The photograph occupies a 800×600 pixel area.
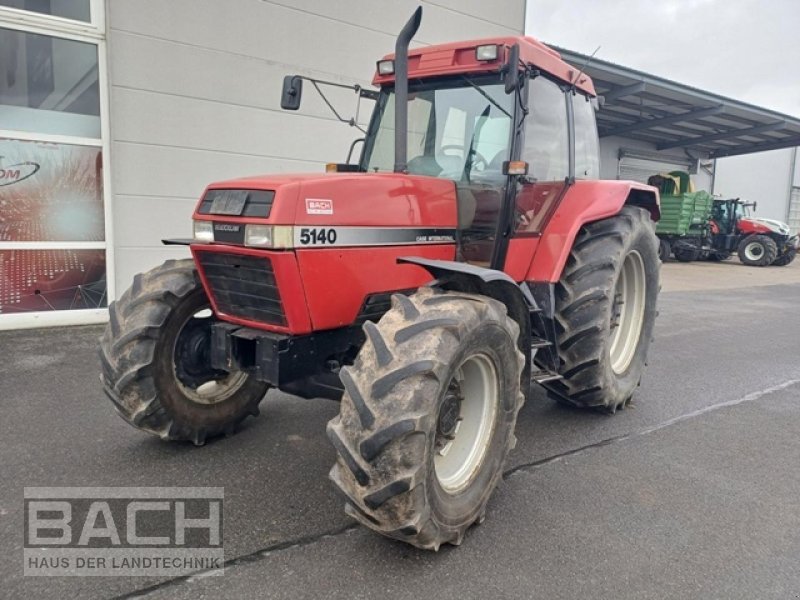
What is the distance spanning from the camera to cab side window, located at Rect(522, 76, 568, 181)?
3.83 meters

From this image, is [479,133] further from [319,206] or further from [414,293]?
[319,206]

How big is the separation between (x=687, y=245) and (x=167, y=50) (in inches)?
725

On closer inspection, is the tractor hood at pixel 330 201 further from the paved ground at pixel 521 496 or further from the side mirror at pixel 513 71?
the paved ground at pixel 521 496

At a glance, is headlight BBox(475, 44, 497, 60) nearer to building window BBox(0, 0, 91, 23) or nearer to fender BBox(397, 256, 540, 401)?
fender BBox(397, 256, 540, 401)

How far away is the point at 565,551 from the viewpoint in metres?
2.70

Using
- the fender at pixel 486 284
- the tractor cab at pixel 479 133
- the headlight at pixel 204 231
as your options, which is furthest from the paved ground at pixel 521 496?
the tractor cab at pixel 479 133

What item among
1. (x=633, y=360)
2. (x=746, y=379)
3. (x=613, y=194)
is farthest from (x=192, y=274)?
(x=746, y=379)

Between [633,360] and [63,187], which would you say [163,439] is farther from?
[63,187]

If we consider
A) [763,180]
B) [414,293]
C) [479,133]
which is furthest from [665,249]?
[414,293]

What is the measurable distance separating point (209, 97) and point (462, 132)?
192 inches

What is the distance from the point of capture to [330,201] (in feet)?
9.41

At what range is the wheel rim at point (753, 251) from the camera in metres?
21.1

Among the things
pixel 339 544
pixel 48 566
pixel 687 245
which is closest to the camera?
pixel 48 566

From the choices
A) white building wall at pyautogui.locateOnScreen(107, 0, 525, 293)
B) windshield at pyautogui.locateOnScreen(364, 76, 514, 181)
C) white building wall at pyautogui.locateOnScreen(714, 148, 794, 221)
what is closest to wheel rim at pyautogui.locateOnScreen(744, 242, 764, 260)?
white building wall at pyautogui.locateOnScreen(714, 148, 794, 221)
